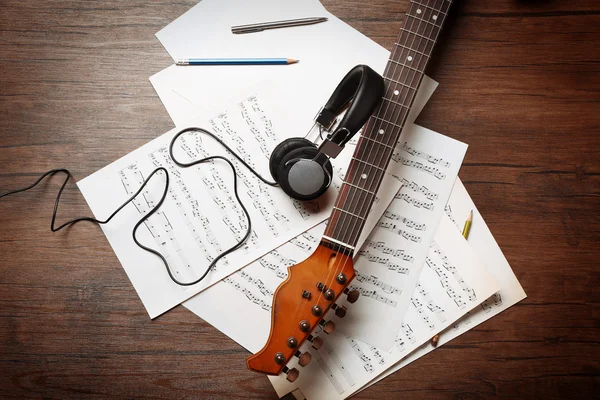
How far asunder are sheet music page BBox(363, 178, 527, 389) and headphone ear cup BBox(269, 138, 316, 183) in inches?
14.0

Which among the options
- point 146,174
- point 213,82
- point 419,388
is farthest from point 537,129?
point 146,174

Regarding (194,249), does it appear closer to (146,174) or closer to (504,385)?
(146,174)

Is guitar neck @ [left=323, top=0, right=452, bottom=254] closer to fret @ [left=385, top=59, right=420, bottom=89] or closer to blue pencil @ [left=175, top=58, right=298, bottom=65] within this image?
fret @ [left=385, top=59, right=420, bottom=89]

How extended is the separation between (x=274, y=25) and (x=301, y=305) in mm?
658

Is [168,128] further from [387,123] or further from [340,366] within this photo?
[340,366]

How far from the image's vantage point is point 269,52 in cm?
122

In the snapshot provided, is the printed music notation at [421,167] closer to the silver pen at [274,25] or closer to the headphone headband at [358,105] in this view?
the headphone headband at [358,105]

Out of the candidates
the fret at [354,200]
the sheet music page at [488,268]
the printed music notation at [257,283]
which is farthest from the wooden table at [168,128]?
the fret at [354,200]

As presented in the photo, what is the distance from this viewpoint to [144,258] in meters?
1.16

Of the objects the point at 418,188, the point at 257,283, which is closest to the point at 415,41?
the point at 418,188

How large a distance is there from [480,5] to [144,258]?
97cm

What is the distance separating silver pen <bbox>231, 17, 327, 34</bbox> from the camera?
121 cm

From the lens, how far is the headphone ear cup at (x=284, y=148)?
112 cm

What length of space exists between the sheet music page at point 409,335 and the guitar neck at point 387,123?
0.22m
